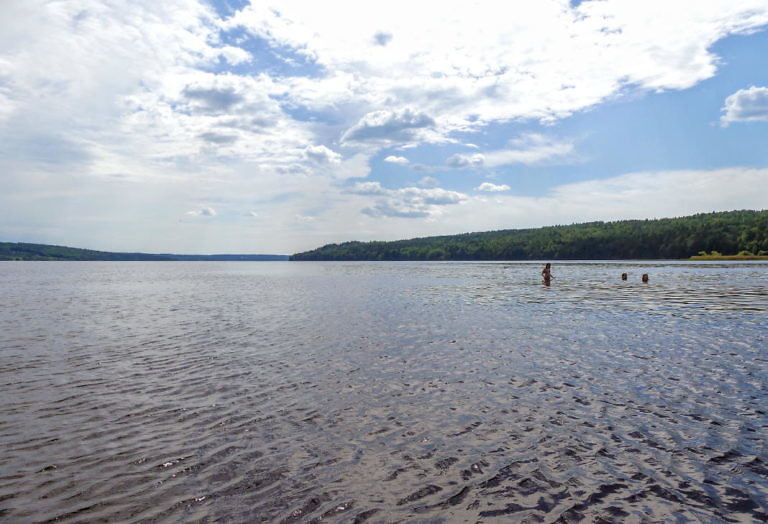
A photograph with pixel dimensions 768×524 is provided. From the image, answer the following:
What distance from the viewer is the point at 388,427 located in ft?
40.3

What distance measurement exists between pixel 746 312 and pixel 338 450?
1424 inches

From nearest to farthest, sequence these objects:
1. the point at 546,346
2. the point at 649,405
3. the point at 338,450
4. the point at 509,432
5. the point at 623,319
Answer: the point at 338,450 → the point at 509,432 → the point at 649,405 → the point at 546,346 → the point at 623,319

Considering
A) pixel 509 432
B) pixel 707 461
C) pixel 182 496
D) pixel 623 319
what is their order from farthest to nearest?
pixel 623 319, pixel 509 432, pixel 707 461, pixel 182 496

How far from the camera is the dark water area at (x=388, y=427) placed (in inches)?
329

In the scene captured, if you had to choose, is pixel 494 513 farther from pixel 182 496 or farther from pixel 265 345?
pixel 265 345

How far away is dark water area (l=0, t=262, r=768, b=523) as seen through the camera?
8.37 m

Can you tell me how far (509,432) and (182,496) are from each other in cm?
749

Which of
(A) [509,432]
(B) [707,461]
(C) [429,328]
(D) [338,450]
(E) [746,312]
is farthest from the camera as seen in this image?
(E) [746,312]

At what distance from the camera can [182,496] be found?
8562mm

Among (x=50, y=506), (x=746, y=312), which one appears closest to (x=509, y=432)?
(x=50, y=506)

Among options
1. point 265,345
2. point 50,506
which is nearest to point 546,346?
point 265,345

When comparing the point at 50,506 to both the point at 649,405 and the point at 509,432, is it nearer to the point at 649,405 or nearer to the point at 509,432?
the point at 509,432

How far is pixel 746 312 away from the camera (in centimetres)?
3441

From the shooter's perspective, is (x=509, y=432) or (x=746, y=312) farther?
(x=746, y=312)
